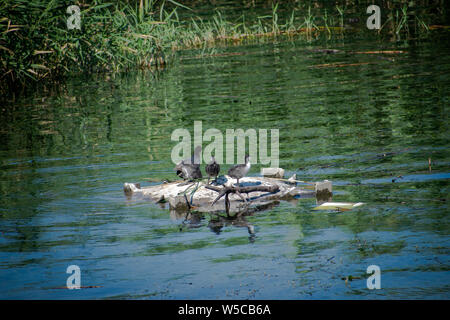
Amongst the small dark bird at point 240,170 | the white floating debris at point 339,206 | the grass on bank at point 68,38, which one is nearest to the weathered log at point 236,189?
the small dark bird at point 240,170

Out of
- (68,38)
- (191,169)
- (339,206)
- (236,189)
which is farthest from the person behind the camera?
(68,38)

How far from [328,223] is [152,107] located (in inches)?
391

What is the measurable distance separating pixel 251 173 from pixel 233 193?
4.29 ft

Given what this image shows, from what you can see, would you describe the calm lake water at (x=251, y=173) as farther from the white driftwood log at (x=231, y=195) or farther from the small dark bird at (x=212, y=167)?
the small dark bird at (x=212, y=167)

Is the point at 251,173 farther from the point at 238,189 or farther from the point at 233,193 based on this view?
the point at 238,189

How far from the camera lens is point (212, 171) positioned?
913cm

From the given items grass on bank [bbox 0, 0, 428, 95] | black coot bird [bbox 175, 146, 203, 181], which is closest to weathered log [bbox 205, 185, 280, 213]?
black coot bird [bbox 175, 146, 203, 181]

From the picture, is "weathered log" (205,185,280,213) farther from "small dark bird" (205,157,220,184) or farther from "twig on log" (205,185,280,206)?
"small dark bird" (205,157,220,184)

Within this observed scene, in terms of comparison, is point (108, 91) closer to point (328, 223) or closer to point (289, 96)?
point (289, 96)

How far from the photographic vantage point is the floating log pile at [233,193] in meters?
8.91

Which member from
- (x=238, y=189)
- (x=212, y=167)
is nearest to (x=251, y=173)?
(x=212, y=167)

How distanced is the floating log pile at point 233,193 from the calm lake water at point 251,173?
0.20m

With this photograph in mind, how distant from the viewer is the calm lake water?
21.9 ft

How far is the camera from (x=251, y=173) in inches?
408
